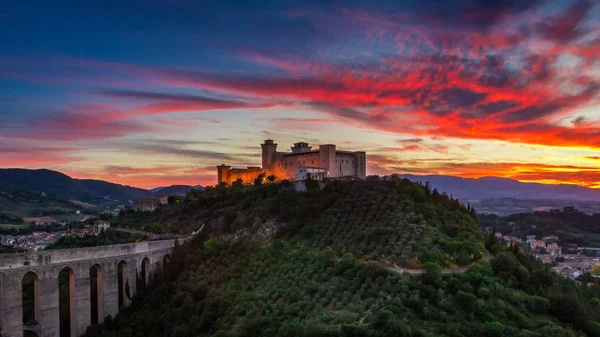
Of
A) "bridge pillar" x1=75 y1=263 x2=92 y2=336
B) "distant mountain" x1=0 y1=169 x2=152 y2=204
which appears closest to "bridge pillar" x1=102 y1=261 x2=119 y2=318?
"bridge pillar" x1=75 y1=263 x2=92 y2=336

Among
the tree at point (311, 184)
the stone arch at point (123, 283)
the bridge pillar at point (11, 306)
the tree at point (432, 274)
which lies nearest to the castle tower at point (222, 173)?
the tree at point (311, 184)

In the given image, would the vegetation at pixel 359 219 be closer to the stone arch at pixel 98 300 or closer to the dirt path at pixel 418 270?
the dirt path at pixel 418 270

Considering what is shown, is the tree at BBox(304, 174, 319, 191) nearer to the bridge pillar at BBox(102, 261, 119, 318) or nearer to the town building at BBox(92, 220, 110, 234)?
the bridge pillar at BBox(102, 261, 119, 318)

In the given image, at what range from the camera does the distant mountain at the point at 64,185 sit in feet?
549

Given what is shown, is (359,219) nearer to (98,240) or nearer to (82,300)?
(82,300)

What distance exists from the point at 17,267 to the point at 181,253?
14133mm

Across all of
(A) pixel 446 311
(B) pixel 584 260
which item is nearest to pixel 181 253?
(A) pixel 446 311

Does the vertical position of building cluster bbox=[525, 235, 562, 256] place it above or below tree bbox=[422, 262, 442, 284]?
below

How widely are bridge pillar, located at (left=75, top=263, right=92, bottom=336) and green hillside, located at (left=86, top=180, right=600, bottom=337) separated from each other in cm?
61

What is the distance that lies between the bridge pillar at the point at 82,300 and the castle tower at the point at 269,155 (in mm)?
31664

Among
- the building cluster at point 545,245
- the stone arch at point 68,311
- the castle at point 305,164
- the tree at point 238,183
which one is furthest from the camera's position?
the building cluster at point 545,245

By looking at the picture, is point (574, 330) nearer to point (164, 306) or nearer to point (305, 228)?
point (305, 228)

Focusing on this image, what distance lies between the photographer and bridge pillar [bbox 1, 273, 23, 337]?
2369cm

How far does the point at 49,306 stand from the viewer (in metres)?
25.9
